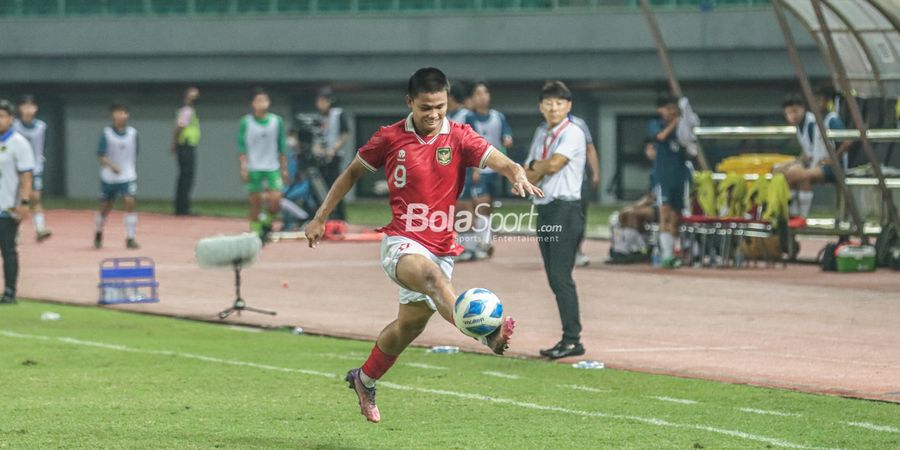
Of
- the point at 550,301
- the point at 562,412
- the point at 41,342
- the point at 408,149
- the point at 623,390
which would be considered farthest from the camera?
the point at 550,301

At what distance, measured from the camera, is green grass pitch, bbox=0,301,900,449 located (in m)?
9.06

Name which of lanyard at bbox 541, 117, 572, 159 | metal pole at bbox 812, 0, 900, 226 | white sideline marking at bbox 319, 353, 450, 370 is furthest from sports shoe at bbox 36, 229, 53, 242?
lanyard at bbox 541, 117, 572, 159

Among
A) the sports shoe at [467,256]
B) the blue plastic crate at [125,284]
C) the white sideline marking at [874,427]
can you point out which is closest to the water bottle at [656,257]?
the sports shoe at [467,256]

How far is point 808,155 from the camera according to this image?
21.8 m

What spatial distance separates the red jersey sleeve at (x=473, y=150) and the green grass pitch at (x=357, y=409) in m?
1.57

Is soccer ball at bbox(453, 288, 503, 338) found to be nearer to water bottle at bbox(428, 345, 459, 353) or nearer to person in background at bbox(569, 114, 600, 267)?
water bottle at bbox(428, 345, 459, 353)

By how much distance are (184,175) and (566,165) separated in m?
20.4

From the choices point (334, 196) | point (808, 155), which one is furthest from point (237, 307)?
point (808, 155)

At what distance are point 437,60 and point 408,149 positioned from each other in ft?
93.6

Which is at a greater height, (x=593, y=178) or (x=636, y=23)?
(x=636, y=23)

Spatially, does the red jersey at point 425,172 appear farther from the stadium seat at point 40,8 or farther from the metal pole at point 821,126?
the stadium seat at point 40,8

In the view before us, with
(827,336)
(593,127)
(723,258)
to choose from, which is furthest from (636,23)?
(827,336)

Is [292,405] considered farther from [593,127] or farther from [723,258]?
[593,127]

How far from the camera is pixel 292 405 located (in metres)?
10.5
